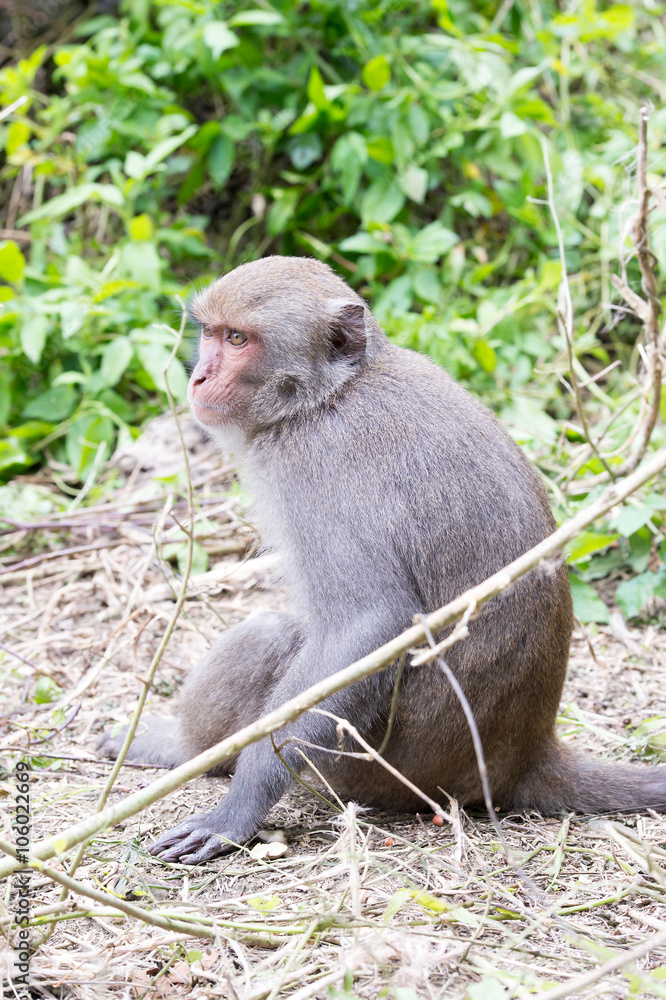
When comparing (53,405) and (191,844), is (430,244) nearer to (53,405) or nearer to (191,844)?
(53,405)

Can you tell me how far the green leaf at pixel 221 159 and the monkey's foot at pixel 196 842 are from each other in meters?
5.06

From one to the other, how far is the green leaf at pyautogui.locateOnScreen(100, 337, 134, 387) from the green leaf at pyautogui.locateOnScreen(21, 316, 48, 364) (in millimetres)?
410

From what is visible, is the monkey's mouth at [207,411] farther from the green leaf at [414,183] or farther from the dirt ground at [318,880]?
the green leaf at [414,183]

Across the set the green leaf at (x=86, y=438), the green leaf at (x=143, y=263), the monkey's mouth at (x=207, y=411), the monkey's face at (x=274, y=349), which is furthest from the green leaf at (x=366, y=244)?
the monkey's mouth at (x=207, y=411)

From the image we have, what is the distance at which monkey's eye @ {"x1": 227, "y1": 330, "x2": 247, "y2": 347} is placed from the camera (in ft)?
12.4

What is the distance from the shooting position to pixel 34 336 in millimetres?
6043

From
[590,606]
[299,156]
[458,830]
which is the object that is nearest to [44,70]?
[299,156]

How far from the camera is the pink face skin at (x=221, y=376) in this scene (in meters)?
3.76

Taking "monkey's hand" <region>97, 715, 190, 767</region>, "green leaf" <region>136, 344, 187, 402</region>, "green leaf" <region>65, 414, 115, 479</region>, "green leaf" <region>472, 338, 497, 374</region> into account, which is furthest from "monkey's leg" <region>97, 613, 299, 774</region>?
"green leaf" <region>472, 338, 497, 374</region>

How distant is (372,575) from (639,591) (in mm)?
2110

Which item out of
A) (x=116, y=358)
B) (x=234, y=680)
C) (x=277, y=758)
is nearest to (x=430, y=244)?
(x=116, y=358)

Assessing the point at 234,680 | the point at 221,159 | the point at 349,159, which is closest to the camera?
the point at 234,680

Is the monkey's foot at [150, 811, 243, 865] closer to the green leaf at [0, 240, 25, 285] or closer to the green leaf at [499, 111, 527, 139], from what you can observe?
the green leaf at [0, 240, 25, 285]

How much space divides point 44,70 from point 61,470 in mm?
3994
